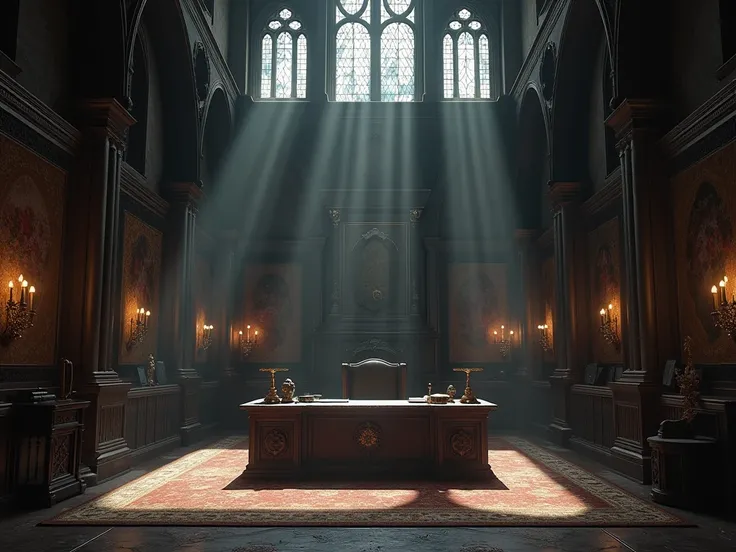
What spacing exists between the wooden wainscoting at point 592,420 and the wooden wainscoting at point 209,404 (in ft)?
21.1

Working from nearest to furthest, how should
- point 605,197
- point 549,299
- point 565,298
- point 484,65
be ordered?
point 605,197
point 565,298
point 549,299
point 484,65

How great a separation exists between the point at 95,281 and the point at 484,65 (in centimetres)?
1055

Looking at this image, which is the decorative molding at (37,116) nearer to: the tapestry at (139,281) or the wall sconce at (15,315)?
the wall sconce at (15,315)

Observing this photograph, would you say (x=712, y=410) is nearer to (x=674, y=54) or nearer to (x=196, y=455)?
(x=674, y=54)

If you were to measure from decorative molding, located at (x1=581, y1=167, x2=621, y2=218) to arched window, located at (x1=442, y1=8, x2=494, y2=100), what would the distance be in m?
5.25

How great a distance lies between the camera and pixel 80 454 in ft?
24.0

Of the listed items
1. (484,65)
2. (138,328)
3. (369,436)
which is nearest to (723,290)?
(369,436)

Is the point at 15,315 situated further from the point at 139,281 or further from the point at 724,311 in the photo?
the point at 724,311

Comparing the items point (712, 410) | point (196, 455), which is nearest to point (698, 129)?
point (712, 410)

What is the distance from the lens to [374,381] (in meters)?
10.3

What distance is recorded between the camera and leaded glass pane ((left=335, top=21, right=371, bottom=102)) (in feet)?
51.1

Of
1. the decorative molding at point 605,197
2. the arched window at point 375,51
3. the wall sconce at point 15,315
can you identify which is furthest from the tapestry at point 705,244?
the arched window at point 375,51

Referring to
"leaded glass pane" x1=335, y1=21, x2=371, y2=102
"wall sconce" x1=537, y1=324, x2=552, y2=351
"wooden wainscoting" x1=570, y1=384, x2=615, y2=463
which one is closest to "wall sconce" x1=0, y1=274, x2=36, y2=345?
"wooden wainscoting" x1=570, y1=384, x2=615, y2=463

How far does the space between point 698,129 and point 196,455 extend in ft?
25.1
